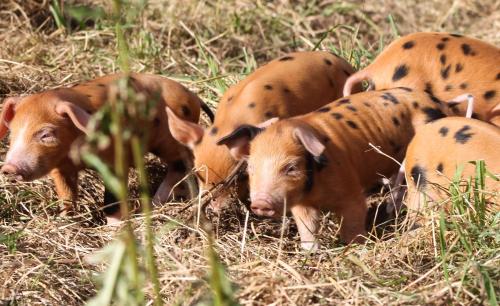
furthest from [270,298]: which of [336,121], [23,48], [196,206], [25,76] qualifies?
[23,48]

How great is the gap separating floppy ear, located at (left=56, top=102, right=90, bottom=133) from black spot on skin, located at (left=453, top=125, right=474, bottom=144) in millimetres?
2032

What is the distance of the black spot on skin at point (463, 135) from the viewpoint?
5156 millimetres

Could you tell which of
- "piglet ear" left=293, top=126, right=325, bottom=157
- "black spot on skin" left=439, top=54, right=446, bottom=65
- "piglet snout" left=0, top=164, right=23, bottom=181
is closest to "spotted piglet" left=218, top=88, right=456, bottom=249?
"piglet ear" left=293, top=126, right=325, bottom=157

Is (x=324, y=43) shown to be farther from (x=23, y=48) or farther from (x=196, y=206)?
(x=196, y=206)

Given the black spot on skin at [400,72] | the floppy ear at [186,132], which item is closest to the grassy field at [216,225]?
the floppy ear at [186,132]

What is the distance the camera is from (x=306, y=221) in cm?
536

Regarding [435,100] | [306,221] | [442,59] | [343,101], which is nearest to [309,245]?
[306,221]

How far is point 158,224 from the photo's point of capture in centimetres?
543

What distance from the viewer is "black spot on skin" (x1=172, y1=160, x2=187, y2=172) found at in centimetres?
615

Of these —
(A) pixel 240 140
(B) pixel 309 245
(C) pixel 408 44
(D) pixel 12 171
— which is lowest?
(B) pixel 309 245

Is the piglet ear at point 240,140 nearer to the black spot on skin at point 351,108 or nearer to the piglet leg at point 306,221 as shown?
the piglet leg at point 306,221

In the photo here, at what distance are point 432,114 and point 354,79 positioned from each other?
0.68m

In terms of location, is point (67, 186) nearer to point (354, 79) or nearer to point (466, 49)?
point (354, 79)

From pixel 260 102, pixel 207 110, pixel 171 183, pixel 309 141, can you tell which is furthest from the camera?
pixel 207 110
